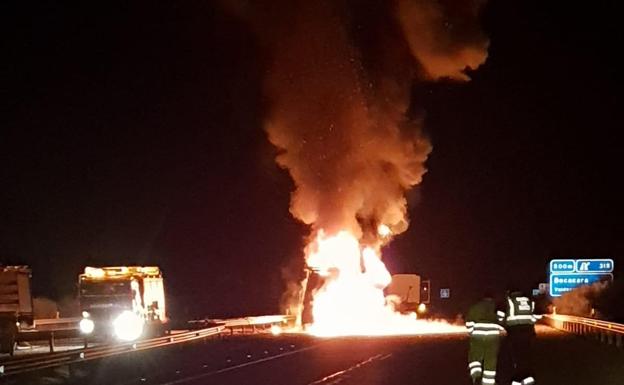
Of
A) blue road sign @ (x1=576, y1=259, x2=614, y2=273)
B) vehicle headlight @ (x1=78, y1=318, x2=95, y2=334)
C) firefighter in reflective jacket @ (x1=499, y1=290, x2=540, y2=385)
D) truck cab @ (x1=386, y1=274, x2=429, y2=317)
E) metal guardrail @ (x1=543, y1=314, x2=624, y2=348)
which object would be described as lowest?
metal guardrail @ (x1=543, y1=314, x2=624, y2=348)

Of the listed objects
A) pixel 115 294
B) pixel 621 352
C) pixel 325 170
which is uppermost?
pixel 325 170

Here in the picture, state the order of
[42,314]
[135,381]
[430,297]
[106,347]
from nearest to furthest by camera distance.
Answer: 1. [135,381]
2. [106,347]
3. [42,314]
4. [430,297]

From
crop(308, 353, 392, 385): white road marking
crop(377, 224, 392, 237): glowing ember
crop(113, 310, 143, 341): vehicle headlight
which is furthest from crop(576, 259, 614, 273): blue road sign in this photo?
crop(308, 353, 392, 385): white road marking

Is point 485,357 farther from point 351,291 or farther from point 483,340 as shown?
point 351,291

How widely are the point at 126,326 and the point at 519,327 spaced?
2173 cm

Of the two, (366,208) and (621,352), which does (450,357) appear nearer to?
(621,352)

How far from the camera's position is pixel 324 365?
25781mm

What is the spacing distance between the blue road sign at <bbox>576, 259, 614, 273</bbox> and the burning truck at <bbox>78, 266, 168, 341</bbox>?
2100 cm

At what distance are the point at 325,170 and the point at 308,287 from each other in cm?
568

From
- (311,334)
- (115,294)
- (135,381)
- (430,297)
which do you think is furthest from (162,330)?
(430,297)

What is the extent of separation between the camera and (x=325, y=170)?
50031 mm

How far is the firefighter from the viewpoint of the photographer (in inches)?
672

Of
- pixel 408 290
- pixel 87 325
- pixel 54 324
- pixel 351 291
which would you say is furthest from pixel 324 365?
pixel 408 290

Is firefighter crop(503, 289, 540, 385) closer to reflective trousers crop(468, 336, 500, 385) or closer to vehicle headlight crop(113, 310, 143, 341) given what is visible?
reflective trousers crop(468, 336, 500, 385)
